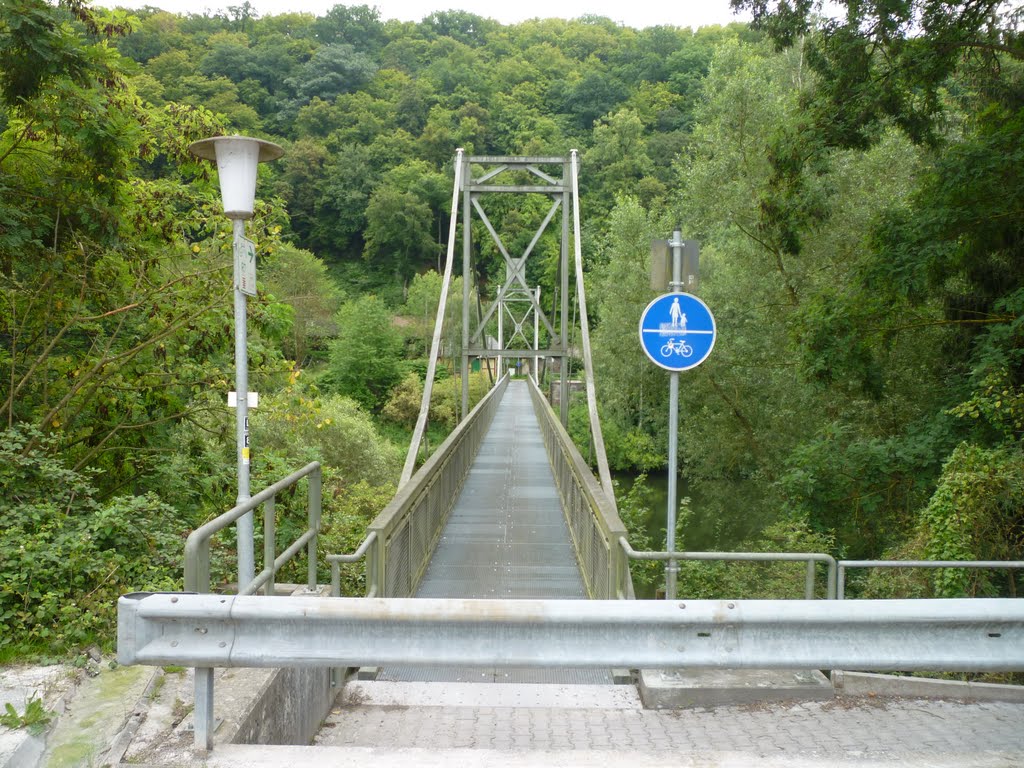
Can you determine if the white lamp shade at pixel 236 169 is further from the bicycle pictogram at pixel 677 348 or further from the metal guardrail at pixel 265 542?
the bicycle pictogram at pixel 677 348

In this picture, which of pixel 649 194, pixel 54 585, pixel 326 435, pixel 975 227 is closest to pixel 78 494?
pixel 54 585

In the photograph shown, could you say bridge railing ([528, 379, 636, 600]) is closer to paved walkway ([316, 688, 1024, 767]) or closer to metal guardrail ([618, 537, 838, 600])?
metal guardrail ([618, 537, 838, 600])

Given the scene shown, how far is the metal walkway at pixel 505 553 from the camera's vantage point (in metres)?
4.87

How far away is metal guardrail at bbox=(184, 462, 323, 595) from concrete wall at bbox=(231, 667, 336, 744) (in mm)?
358

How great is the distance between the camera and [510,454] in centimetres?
1747

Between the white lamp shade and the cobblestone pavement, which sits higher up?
the white lamp shade

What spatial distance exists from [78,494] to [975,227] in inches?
370

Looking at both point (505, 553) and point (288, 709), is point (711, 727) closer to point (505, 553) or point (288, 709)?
point (288, 709)

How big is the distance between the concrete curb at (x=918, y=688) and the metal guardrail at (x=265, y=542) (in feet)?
8.25

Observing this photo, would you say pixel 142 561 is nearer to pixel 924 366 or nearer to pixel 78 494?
pixel 78 494

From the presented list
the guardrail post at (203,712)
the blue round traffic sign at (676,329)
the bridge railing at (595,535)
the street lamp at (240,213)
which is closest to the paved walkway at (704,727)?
the guardrail post at (203,712)

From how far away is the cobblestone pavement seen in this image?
3385 millimetres

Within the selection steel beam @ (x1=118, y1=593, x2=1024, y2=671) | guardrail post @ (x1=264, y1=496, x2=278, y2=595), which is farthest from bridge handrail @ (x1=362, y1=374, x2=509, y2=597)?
steel beam @ (x1=118, y1=593, x2=1024, y2=671)

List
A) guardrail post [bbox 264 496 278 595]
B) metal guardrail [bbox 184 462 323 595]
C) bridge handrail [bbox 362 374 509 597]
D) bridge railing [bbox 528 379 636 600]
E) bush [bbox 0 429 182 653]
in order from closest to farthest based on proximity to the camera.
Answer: metal guardrail [bbox 184 462 323 595] → bush [bbox 0 429 182 653] → guardrail post [bbox 264 496 278 595] → bridge railing [bbox 528 379 636 600] → bridge handrail [bbox 362 374 509 597]
